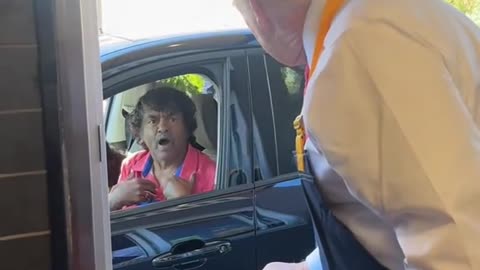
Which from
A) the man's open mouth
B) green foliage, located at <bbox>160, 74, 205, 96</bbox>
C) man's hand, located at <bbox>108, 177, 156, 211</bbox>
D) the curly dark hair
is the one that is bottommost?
man's hand, located at <bbox>108, 177, 156, 211</bbox>

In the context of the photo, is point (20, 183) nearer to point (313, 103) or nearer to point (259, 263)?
point (313, 103)

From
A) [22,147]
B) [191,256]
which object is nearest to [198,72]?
[191,256]

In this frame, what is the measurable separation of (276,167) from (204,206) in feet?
0.65

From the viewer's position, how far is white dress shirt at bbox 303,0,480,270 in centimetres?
66

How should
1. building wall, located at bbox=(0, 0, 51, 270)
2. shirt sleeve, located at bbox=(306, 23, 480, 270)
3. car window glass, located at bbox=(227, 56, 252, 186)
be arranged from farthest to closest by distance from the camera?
1. car window glass, located at bbox=(227, 56, 252, 186)
2. building wall, located at bbox=(0, 0, 51, 270)
3. shirt sleeve, located at bbox=(306, 23, 480, 270)

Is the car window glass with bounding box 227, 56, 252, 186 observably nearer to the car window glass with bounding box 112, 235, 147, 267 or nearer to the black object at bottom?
the car window glass with bounding box 112, 235, 147, 267

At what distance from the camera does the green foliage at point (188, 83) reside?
164 centimetres

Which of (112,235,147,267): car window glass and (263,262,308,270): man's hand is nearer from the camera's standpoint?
(263,262,308,270): man's hand

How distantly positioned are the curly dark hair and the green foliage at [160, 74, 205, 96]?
0.01m

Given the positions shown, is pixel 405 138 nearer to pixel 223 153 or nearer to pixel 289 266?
pixel 289 266

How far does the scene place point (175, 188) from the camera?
1642 mm

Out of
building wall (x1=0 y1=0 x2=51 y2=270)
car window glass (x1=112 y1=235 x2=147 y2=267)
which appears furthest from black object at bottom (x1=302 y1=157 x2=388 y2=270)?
car window glass (x1=112 y1=235 x2=147 y2=267)

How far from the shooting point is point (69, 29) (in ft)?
3.30

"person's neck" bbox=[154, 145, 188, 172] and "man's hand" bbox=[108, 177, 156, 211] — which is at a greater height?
"person's neck" bbox=[154, 145, 188, 172]
